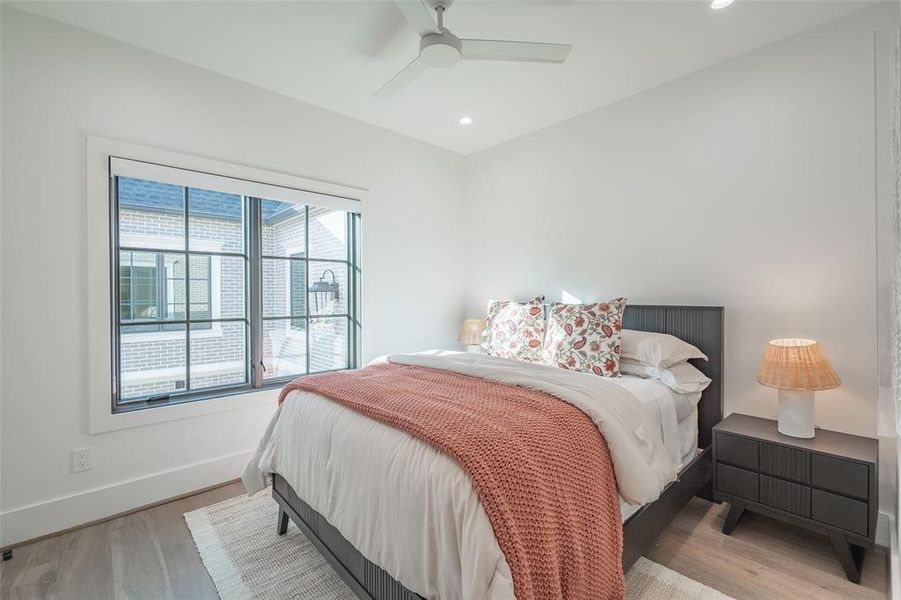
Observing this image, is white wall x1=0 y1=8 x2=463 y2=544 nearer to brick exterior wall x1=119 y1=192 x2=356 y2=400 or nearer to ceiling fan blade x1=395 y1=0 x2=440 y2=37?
brick exterior wall x1=119 y1=192 x2=356 y2=400

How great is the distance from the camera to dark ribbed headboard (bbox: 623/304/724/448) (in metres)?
2.52

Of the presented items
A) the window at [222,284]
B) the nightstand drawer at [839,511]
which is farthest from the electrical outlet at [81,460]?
the nightstand drawer at [839,511]

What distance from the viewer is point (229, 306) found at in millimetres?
2910

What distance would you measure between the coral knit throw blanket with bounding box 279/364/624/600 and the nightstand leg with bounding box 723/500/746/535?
42.9 inches

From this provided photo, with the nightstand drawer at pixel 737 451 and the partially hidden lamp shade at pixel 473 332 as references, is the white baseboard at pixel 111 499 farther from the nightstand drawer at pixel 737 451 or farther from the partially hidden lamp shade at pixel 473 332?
the nightstand drawer at pixel 737 451

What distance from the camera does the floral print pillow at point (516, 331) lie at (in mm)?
2992

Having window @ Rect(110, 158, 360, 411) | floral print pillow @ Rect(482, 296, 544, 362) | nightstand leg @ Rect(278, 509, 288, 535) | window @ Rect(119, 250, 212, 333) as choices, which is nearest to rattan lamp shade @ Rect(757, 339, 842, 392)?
floral print pillow @ Rect(482, 296, 544, 362)

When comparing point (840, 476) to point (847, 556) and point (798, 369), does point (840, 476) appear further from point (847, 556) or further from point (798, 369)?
point (798, 369)

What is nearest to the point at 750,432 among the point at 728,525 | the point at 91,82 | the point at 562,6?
the point at 728,525

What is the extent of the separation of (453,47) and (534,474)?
1.87m

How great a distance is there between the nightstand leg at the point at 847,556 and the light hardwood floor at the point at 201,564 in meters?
0.04

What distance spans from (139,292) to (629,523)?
2941 millimetres

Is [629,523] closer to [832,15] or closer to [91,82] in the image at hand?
[832,15]

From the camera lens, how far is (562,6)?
2.04 metres
